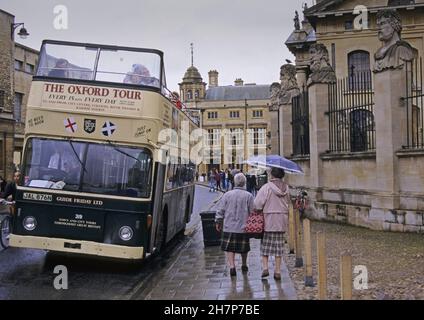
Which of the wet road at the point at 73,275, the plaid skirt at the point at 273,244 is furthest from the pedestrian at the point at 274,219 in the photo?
the wet road at the point at 73,275

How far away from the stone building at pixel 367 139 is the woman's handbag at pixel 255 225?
5.82m

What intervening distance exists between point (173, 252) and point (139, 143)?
4.34 metres

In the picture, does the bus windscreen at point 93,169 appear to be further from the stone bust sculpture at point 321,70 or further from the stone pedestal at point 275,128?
the stone pedestal at point 275,128

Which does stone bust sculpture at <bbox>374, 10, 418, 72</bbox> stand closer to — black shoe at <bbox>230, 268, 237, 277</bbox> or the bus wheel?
the bus wheel

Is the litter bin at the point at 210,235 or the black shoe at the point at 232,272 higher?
the litter bin at the point at 210,235

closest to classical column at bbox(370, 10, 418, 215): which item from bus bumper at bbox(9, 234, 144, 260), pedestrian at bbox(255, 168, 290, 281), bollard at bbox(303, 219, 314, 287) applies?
pedestrian at bbox(255, 168, 290, 281)

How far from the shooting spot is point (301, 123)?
21.2 metres

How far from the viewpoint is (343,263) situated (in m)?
5.84

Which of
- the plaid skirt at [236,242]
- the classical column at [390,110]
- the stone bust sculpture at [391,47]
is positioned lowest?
the plaid skirt at [236,242]

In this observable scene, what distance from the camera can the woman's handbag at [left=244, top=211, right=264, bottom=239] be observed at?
9250 millimetres

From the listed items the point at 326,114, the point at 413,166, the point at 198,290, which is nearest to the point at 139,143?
the point at 198,290

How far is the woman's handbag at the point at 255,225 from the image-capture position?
925cm

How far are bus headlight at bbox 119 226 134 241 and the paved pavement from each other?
36.0 inches

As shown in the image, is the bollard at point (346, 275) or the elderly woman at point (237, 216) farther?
the elderly woman at point (237, 216)
